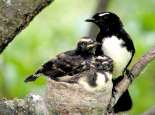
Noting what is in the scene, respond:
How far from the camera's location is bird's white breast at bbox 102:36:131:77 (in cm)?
556

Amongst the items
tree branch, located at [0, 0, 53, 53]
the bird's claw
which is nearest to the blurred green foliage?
the bird's claw

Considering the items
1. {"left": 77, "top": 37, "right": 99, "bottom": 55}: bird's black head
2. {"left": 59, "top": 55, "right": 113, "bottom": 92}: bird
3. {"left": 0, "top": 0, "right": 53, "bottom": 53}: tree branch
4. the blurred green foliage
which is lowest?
the blurred green foliage

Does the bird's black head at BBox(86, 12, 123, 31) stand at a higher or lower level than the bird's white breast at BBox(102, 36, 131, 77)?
higher

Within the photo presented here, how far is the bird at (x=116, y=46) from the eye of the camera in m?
5.57

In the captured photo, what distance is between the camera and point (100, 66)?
17.2 feet

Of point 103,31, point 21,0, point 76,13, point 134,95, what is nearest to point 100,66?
point 103,31

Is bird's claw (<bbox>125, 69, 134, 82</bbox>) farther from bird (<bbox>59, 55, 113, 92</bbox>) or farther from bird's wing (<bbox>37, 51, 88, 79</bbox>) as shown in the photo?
bird's wing (<bbox>37, 51, 88, 79</bbox>)

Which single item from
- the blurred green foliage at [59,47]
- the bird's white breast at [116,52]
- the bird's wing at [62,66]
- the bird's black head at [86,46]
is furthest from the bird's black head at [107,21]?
the blurred green foliage at [59,47]

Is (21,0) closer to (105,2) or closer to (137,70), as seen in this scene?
(137,70)

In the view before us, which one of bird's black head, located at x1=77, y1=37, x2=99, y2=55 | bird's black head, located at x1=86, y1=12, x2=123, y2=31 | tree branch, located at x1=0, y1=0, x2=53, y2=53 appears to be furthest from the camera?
bird's black head, located at x1=86, y1=12, x2=123, y2=31

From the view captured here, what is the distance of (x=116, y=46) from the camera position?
5566mm

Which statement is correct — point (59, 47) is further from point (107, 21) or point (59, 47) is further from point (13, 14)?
point (13, 14)

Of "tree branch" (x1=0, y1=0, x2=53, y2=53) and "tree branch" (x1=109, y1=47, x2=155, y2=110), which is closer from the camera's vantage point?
"tree branch" (x1=0, y1=0, x2=53, y2=53)

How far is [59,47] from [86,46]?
7.04 ft
